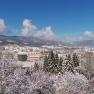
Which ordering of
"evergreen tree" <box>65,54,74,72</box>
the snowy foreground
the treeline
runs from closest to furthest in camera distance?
the snowy foreground → the treeline → "evergreen tree" <box>65,54,74,72</box>

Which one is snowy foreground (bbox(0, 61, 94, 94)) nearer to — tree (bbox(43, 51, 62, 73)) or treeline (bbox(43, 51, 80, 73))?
tree (bbox(43, 51, 62, 73))

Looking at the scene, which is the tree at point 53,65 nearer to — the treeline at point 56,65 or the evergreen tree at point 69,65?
the treeline at point 56,65

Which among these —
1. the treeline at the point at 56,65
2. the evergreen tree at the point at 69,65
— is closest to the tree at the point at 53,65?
the treeline at the point at 56,65

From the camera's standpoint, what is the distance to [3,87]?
55.9ft

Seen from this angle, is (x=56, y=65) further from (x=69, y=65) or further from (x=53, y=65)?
(x=69, y=65)

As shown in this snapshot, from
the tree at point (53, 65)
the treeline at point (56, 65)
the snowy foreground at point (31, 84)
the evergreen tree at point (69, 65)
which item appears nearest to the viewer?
the snowy foreground at point (31, 84)

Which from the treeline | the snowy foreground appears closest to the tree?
the treeline

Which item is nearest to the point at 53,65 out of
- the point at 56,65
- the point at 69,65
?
the point at 56,65

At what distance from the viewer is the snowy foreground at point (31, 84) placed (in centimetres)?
1759

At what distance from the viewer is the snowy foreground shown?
17594 mm

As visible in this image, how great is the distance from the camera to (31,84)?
21.4 metres

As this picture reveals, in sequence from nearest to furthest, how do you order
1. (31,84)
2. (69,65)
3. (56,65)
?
(31,84), (56,65), (69,65)

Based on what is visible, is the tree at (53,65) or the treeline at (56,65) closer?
the tree at (53,65)

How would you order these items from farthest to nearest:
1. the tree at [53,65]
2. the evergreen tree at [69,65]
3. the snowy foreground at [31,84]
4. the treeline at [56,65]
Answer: the evergreen tree at [69,65] < the treeline at [56,65] < the tree at [53,65] < the snowy foreground at [31,84]
